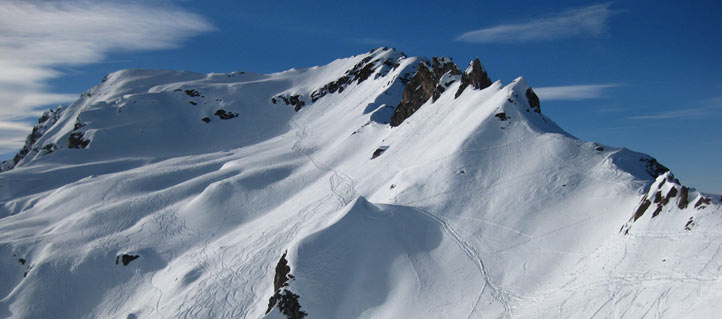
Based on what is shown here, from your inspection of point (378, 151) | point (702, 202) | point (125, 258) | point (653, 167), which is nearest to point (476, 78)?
point (378, 151)

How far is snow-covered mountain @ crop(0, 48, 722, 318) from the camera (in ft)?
65.7

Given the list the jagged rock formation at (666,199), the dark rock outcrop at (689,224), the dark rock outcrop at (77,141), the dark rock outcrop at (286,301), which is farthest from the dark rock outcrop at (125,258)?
the dark rock outcrop at (77,141)

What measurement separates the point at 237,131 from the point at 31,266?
52.2 meters

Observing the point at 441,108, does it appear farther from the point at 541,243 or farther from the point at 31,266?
the point at 31,266

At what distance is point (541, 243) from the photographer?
2455 centimetres

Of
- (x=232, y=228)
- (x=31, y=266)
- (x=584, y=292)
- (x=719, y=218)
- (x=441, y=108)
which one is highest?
(x=441, y=108)

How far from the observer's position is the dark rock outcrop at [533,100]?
1510 inches

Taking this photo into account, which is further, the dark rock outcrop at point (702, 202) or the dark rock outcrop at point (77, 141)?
the dark rock outcrop at point (77, 141)

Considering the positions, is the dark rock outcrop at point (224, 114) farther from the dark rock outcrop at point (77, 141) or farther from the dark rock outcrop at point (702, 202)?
the dark rock outcrop at point (702, 202)

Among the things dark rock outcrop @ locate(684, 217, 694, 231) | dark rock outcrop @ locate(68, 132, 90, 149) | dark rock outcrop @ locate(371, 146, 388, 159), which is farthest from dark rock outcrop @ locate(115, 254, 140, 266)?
dark rock outcrop @ locate(68, 132, 90, 149)

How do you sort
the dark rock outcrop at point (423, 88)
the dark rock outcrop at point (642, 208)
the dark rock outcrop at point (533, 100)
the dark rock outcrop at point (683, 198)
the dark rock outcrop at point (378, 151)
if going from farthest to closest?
the dark rock outcrop at point (423, 88) < the dark rock outcrop at point (378, 151) < the dark rock outcrop at point (533, 100) < the dark rock outcrop at point (642, 208) < the dark rock outcrop at point (683, 198)

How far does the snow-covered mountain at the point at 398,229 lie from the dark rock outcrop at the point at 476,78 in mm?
244

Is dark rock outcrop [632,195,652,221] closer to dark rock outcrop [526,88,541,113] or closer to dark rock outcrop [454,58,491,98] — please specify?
dark rock outcrop [526,88,541,113]

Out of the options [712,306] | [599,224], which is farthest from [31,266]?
[712,306]
